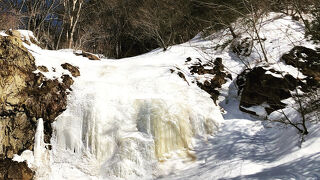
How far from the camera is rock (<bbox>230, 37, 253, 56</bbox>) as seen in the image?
1030 centimetres

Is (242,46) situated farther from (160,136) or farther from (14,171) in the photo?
(14,171)

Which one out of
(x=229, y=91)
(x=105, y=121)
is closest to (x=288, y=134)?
(x=229, y=91)

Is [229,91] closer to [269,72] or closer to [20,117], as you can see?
[269,72]

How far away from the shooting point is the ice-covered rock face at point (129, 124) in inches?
221

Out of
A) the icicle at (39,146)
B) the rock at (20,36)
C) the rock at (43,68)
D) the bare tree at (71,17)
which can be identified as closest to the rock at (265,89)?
the icicle at (39,146)

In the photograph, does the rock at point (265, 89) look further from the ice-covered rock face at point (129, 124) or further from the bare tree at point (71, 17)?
the bare tree at point (71, 17)

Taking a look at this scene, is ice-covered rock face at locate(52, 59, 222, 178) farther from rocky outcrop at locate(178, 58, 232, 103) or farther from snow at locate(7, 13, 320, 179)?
rocky outcrop at locate(178, 58, 232, 103)

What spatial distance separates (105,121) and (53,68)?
2.71m

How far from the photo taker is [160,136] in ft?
19.5

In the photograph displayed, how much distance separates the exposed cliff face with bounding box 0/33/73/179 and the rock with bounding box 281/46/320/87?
23.7ft

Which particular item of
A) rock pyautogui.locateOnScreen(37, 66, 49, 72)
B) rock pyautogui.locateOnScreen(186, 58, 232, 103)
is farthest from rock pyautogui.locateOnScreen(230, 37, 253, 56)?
rock pyautogui.locateOnScreen(37, 66, 49, 72)

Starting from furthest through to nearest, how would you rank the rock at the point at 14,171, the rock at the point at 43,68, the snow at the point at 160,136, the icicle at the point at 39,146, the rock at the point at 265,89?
1. the rock at the point at 265,89
2. the rock at the point at 43,68
3. the icicle at the point at 39,146
4. the rock at the point at 14,171
5. the snow at the point at 160,136

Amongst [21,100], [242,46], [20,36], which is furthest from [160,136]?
[242,46]

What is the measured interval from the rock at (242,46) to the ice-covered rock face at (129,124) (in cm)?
415
